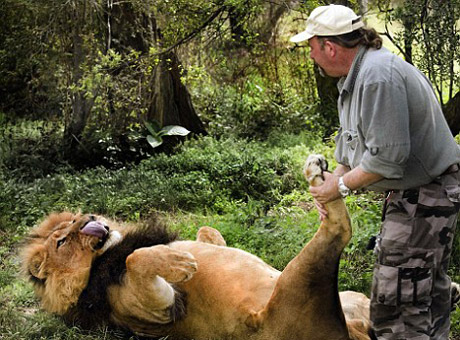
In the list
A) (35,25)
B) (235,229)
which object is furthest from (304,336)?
(35,25)

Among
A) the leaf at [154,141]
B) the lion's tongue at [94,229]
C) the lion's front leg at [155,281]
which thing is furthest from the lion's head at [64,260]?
the leaf at [154,141]

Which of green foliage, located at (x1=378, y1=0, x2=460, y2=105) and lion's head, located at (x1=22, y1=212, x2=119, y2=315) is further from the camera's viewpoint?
green foliage, located at (x1=378, y1=0, x2=460, y2=105)

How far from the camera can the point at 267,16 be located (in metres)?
11.9

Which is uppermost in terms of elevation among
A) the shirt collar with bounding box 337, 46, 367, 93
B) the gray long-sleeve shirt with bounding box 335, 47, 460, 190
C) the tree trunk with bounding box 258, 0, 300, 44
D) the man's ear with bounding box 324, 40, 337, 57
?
the man's ear with bounding box 324, 40, 337, 57

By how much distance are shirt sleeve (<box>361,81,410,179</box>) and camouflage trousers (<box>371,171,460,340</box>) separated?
36cm

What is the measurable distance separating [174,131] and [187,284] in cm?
691

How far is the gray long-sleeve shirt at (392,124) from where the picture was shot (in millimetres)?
2838

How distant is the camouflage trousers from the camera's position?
124 inches

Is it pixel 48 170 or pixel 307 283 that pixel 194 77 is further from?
pixel 307 283

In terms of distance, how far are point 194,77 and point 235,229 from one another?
2.42 m

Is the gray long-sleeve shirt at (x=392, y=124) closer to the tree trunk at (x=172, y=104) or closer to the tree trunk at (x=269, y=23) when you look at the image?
the tree trunk at (x=172, y=104)

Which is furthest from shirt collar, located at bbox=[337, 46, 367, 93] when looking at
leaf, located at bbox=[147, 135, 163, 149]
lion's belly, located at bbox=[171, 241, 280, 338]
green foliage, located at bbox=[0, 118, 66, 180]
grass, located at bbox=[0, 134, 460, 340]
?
leaf, located at bbox=[147, 135, 163, 149]

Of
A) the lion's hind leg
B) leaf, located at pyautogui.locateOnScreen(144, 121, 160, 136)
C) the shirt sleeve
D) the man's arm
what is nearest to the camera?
the shirt sleeve

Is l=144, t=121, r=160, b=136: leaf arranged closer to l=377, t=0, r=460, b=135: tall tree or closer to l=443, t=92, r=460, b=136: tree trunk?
l=377, t=0, r=460, b=135: tall tree
